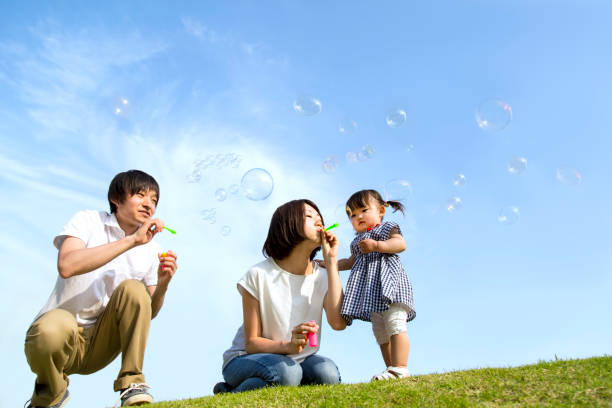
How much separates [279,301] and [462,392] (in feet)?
5.00

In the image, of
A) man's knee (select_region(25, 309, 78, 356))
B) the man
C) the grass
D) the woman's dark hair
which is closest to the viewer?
the grass

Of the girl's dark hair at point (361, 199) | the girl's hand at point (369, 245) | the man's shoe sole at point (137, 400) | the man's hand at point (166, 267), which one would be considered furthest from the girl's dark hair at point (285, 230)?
the man's shoe sole at point (137, 400)

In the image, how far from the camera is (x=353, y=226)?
498cm

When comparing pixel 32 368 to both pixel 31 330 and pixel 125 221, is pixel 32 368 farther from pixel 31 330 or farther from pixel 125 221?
pixel 125 221

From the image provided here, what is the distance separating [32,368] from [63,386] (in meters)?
0.27

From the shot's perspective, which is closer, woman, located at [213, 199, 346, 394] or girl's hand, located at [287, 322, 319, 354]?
girl's hand, located at [287, 322, 319, 354]

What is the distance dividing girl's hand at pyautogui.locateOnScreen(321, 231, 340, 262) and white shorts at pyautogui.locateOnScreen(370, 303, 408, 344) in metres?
0.63

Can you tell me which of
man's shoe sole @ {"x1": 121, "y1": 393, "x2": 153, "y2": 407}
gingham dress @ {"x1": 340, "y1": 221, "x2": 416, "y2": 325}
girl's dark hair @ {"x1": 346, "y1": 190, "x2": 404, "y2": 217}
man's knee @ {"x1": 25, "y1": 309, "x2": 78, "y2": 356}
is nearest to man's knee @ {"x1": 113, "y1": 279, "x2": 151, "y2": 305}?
man's knee @ {"x1": 25, "y1": 309, "x2": 78, "y2": 356}

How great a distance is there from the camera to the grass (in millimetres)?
3324

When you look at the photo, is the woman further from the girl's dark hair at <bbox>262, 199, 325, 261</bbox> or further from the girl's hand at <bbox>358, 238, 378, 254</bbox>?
the girl's hand at <bbox>358, 238, 378, 254</bbox>

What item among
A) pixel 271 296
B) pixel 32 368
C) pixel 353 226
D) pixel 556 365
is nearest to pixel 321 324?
pixel 271 296

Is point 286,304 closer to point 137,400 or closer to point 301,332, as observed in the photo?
point 301,332

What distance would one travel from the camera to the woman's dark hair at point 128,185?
4484 millimetres

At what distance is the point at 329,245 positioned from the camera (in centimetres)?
441
